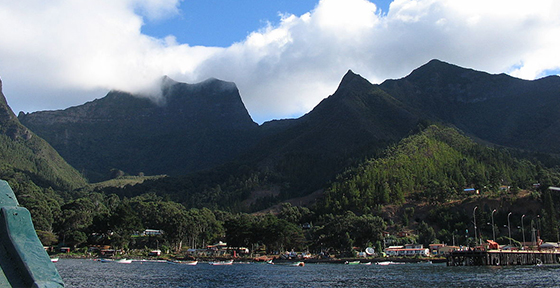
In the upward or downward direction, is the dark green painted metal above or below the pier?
above

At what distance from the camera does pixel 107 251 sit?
5906 inches

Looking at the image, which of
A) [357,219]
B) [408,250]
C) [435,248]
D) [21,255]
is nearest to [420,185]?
[435,248]

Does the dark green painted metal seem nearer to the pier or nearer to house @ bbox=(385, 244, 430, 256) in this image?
the pier

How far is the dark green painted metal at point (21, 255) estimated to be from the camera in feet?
22.3

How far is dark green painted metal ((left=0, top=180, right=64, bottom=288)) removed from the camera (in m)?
6.80

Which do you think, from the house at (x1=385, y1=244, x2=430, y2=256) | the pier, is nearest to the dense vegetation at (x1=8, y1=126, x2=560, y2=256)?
the house at (x1=385, y1=244, x2=430, y2=256)

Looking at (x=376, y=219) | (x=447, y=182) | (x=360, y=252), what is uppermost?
(x=447, y=182)

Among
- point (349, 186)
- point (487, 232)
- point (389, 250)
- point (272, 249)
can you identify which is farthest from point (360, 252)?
point (349, 186)

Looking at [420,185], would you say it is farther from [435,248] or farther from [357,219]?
[357,219]

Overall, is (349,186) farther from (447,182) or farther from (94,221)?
(94,221)

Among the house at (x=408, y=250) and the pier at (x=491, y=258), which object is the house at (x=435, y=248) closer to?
the house at (x=408, y=250)

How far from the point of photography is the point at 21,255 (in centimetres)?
689

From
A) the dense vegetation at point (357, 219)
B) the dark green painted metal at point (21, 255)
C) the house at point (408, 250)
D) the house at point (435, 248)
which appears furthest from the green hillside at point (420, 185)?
the dark green painted metal at point (21, 255)

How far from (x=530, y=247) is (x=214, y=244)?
100 meters
